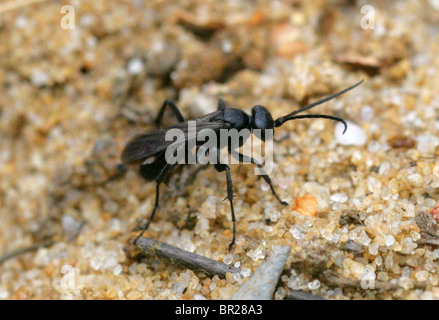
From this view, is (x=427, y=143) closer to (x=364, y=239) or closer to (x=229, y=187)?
(x=364, y=239)

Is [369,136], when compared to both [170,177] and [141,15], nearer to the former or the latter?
[170,177]

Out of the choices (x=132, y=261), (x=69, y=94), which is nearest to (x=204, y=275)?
(x=132, y=261)

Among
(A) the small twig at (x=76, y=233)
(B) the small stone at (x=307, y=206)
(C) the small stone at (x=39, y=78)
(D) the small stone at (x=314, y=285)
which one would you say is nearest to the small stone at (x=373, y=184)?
(B) the small stone at (x=307, y=206)

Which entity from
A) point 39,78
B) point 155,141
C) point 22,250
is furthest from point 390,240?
point 39,78

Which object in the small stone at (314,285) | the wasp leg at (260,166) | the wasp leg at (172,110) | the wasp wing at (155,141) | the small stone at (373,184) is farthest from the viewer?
the wasp leg at (172,110)

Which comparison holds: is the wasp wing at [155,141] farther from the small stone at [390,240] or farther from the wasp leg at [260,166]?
the small stone at [390,240]

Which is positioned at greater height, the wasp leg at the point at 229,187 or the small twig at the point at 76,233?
the wasp leg at the point at 229,187

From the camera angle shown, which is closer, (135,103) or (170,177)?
(170,177)
